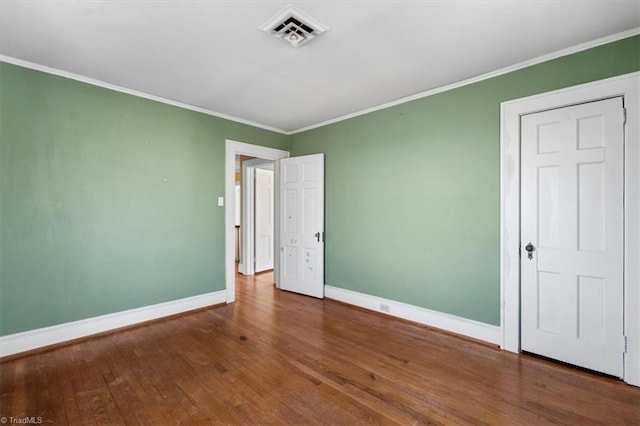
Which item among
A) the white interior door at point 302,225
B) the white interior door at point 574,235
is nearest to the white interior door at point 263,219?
the white interior door at point 302,225

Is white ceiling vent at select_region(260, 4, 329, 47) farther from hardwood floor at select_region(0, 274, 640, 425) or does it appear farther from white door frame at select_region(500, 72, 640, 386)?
hardwood floor at select_region(0, 274, 640, 425)

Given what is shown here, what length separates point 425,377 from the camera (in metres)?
2.30

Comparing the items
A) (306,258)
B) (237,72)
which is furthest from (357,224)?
(237,72)

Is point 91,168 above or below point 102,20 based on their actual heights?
below

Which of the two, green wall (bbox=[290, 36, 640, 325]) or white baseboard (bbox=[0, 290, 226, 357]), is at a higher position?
green wall (bbox=[290, 36, 640, 325])

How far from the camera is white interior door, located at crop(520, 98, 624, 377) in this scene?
2.26 m

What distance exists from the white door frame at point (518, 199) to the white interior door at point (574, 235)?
5cm

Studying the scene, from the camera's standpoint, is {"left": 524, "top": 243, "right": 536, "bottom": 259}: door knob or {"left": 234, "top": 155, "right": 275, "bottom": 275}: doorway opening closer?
{"left": 524, "top": 243, "right": 536, "bottom": 259}: door knob

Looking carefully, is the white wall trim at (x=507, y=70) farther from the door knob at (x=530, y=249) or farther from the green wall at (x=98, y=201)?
Result: the green wall at (x=98, y=201)

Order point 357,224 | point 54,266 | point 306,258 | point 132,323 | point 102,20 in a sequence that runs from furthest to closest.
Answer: point 306,258 < point 357,224 < point 132,323 < point 54,266 < point 102,20

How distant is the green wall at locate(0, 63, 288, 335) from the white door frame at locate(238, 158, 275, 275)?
5.78 ft

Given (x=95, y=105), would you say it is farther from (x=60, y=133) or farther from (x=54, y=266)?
(x=54, y=266)

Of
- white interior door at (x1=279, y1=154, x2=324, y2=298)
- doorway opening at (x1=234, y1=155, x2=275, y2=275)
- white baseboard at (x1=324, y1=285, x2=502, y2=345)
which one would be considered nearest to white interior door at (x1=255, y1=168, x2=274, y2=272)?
doorway opening at (x1=234, y1=155, x2=275, y2=275)

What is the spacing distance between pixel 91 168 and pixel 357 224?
3.17m
